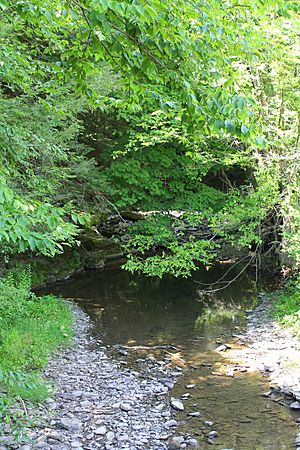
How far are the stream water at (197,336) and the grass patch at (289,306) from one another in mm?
829

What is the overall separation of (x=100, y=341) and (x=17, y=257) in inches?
184

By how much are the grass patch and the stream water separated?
0.83 meters

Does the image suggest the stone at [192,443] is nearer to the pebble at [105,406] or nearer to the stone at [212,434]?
the pebble at [105,406]

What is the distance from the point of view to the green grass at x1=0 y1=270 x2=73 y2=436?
6934 mm

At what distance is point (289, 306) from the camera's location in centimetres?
1106

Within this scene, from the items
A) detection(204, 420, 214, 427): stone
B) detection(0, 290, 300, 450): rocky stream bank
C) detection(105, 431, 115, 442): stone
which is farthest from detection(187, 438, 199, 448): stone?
detection(105, 431, 115, 442): stone

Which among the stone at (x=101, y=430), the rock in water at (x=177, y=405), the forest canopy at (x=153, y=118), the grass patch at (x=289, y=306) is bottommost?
the rock in water at (x=177, y=405)

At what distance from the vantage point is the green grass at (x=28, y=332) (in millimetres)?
6934

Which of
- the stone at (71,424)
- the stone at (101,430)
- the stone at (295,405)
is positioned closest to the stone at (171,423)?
the stone at (101,430)

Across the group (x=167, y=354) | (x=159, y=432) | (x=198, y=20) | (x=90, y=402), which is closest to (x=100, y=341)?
(x=167, y=354)

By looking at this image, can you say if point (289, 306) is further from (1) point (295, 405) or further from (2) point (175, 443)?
(2) point (175, 443)

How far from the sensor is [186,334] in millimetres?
10164

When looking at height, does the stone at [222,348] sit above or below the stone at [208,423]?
above

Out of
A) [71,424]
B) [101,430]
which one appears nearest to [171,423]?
[101,430]
